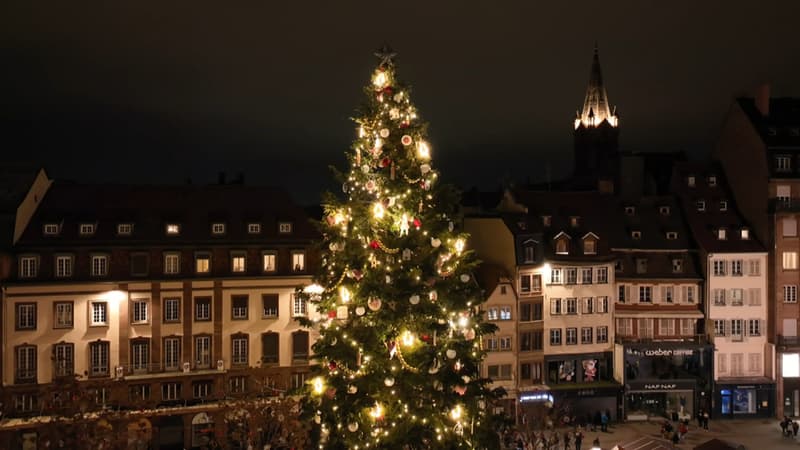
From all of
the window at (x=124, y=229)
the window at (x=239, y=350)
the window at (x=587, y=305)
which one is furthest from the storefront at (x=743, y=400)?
the window at (x=124, y=229)

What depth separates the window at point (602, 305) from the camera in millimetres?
58156

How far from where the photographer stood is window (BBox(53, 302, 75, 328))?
46.6m

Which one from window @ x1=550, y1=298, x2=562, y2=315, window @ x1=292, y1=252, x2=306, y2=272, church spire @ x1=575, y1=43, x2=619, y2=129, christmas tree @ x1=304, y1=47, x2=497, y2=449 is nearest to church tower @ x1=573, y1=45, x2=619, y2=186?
church spire @ x1=575, y1=43, x2=619, y2=129

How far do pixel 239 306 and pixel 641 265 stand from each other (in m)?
29.7

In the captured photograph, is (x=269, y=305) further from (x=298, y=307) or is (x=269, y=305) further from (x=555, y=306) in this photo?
(x=555, y=306)

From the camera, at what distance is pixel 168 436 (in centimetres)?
4797

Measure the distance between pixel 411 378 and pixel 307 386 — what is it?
127 inches

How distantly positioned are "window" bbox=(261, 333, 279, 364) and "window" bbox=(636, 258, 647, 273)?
27.3 m

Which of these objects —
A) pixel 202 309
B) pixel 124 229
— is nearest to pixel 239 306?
pixel 202 309

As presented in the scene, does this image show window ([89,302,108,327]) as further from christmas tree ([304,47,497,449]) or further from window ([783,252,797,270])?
window ([783,252,797,270])

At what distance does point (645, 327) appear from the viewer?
59.0 metres

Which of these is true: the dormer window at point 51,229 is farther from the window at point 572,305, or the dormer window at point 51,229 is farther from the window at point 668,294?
the window at point 668,294

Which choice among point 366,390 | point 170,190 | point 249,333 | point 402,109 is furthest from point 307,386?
point 170,190

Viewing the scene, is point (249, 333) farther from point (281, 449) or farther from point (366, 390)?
point (366, 390)
